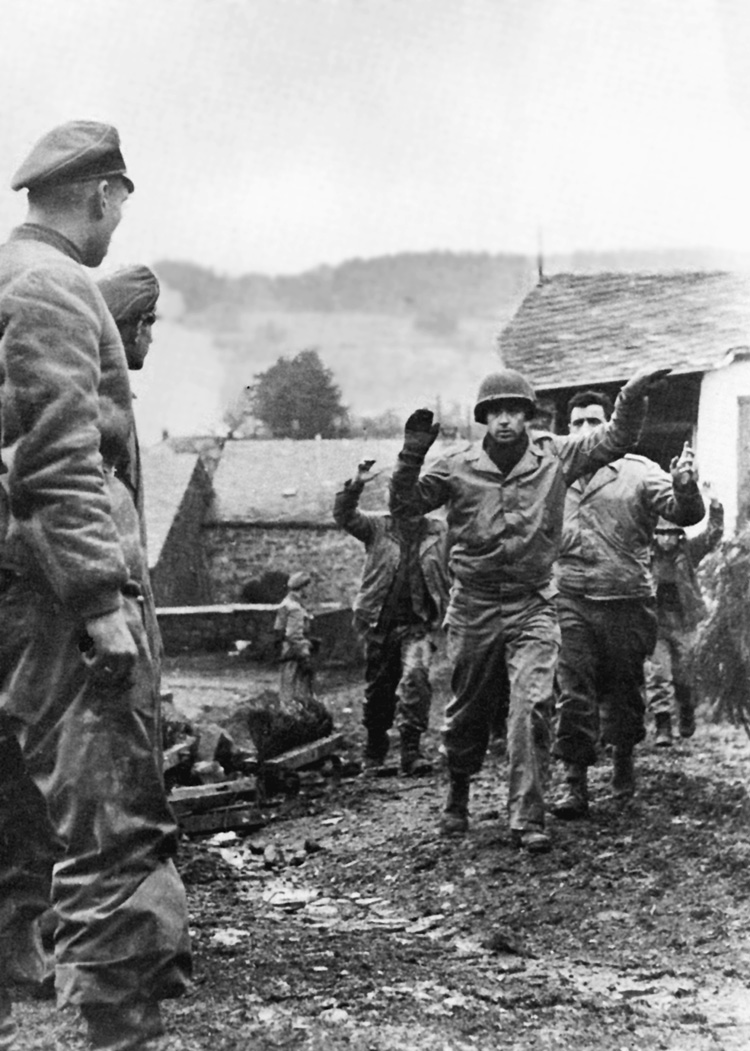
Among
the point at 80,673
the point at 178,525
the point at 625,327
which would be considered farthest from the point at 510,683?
the point at 178,525

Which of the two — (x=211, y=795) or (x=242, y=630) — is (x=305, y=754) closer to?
(x=211, y=795)

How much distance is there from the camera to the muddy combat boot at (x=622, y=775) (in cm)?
705

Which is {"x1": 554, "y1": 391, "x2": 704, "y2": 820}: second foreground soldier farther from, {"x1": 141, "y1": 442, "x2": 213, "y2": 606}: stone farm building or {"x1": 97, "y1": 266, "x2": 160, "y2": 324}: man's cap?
{"x1": 141, "y1": 442, "x2": 213, "y2": 606}: stone farm building

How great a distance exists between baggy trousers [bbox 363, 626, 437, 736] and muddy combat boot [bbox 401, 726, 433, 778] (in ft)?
0.22

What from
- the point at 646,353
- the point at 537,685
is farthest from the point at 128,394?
the point at 646,353

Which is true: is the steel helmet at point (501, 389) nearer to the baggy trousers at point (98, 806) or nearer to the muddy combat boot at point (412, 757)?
the muddy combat boot at point (412, 757)

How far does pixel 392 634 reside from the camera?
916 centimetres

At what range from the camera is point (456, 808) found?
258 inches

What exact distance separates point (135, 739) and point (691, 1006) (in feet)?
6.19

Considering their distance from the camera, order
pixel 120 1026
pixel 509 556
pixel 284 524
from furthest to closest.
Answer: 1. pixel 284 524
2. pixel 509 556
3. pixel 120 1026

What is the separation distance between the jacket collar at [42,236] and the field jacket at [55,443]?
0.49 feet

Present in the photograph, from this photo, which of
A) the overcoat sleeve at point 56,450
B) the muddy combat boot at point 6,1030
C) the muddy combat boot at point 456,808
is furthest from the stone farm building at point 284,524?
the overcoat sleeve at point 56,450

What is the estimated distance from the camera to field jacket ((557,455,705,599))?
7129mm

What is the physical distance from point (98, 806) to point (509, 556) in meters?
3.35
